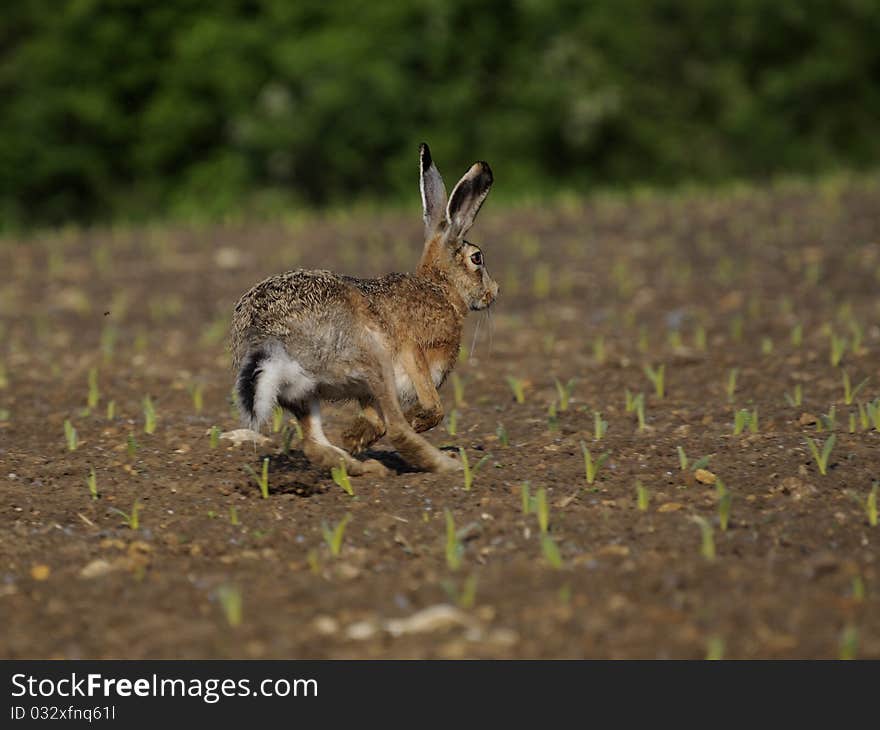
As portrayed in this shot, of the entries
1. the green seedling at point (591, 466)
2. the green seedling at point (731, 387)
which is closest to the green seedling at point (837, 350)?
the green seedling at point (731, 387)

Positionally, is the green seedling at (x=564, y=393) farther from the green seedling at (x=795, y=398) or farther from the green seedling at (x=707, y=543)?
the green seedling at (x=707, y=543)

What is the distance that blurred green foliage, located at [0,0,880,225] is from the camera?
886 inches

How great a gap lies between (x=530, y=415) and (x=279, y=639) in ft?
12.0

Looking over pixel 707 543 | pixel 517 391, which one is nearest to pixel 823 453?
pixel 707 543

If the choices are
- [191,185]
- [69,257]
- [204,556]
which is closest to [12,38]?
[191,185]

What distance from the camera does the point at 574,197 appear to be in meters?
16.0

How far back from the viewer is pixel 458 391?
26.2ft

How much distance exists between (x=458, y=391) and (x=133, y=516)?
2.96 m

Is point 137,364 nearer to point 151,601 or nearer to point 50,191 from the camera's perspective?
point 151,601

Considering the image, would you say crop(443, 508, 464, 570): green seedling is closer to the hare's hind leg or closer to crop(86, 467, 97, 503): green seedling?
the hare's hind leg

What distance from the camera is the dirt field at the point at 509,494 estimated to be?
3984mm

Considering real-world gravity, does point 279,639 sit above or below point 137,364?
below

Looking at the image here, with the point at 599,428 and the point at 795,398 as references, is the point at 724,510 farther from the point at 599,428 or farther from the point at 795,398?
the point at 795,398

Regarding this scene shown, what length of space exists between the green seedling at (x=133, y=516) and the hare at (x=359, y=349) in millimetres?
585
